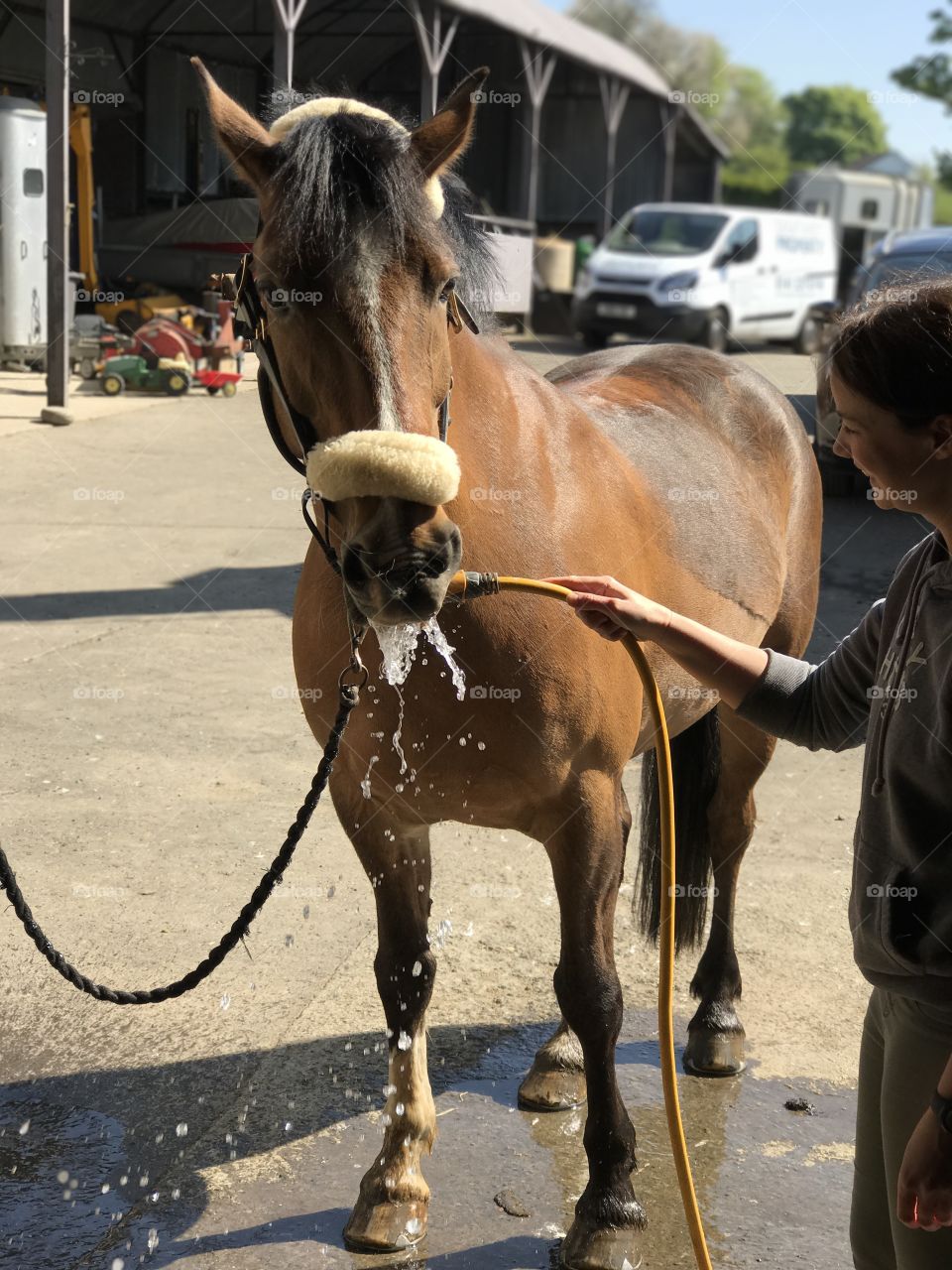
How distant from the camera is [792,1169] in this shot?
2873mm

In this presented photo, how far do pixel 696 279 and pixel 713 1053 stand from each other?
641 inches

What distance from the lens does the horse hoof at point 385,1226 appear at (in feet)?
8.54

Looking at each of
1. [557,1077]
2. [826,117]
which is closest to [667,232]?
[557,1077]

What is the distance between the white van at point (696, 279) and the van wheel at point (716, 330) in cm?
1

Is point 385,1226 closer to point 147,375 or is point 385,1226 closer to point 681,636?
point 681,636

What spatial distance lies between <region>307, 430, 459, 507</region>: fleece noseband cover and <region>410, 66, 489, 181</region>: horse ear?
576 millimetres

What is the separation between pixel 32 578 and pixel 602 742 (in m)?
5.26

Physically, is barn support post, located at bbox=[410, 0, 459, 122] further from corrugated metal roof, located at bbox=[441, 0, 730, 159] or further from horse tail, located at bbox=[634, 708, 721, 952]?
horse tail, located at bbox=[634, 708, 721, 952]

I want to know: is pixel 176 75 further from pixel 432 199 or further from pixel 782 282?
pixel 432 199

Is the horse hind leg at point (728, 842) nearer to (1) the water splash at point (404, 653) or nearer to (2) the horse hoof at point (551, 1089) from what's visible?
(2) the horse hoof at point (551, 1089)

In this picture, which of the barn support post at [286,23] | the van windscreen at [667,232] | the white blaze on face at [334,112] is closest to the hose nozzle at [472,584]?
the white blaze on face at [334,112]

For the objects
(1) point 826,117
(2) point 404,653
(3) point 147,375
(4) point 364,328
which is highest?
(1) point 826,117

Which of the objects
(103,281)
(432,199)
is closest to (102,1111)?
(432,199)

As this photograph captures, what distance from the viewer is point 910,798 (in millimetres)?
1621
